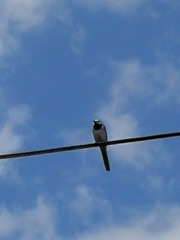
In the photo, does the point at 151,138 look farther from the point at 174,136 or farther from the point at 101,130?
the point at 101,130

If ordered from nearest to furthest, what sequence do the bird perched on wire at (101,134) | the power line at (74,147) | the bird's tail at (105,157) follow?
the power line at (74,147)
the bird's tail at (105,157)
the bird perched on wire at (101,134)

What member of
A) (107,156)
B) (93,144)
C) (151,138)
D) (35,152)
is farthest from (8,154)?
(107,156)

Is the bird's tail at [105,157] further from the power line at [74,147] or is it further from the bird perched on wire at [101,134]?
the power line at [74,147]

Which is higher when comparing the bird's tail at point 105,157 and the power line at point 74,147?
the bird's tail at point 105,157

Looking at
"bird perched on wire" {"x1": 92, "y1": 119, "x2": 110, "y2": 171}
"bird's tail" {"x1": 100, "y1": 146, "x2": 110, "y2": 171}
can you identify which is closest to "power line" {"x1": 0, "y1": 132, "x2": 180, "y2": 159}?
"bird's tail" {"x1": 100, "y1": 146, "x2": 110, "y2": 171}

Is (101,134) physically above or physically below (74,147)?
above

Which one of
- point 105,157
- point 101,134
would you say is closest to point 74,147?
point 105,157

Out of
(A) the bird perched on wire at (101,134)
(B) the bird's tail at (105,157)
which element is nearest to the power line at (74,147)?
(B) the bird's tail at (105,157)

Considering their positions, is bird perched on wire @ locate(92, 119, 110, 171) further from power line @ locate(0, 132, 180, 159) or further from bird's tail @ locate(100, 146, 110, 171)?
power line @ locate(0, 132, 180, 159)

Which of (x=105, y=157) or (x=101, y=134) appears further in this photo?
(x=101, y=134)

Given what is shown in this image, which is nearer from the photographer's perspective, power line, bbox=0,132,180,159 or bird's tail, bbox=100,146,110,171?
power line, bbox=0,132,180,159

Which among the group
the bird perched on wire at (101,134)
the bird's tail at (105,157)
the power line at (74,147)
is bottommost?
the power line at (74,147)

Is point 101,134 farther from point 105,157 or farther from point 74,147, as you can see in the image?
point 74,147

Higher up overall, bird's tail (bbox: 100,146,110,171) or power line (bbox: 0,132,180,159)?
bird's tail (bbox: 100,146,110,171)
